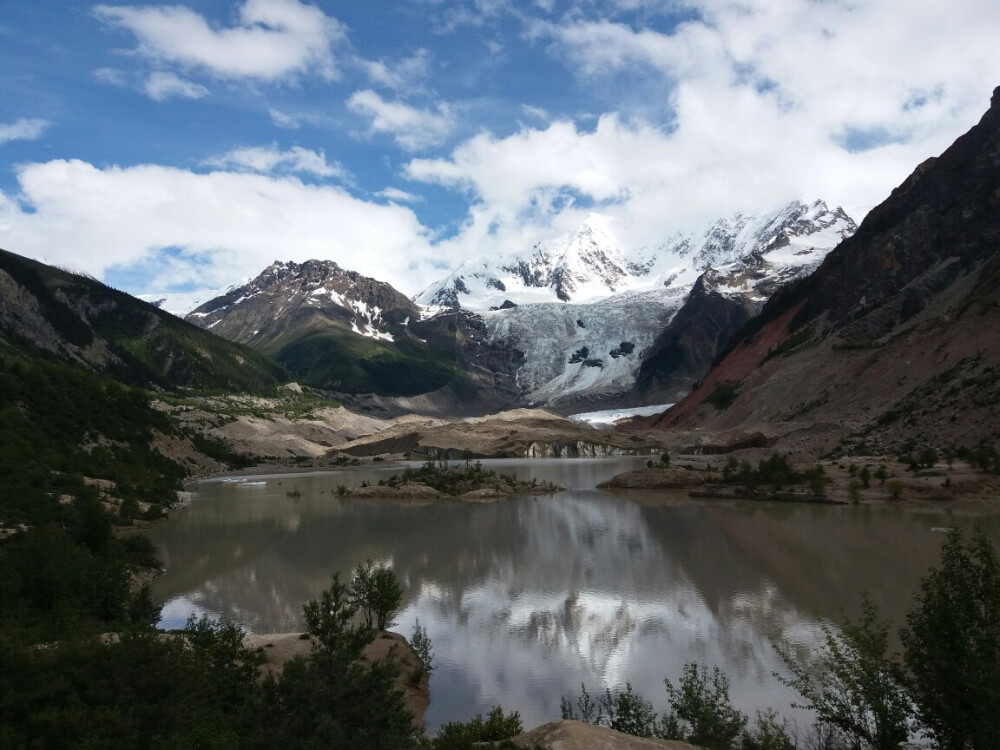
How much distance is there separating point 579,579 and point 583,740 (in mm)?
16256

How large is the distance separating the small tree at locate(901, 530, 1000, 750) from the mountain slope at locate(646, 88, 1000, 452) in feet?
154

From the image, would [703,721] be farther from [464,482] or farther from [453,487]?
[464,482]

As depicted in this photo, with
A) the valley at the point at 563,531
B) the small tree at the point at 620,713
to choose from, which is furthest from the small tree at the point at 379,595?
the small tree at the point at 620,713

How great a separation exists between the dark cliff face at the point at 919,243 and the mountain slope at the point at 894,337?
188 mm

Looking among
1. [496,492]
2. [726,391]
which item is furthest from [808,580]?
[726,391]

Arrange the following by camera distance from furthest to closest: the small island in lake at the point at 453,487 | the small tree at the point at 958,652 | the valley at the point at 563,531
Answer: the small island in lake at the point at 453,487 < the valley at the point at 563,531 < the small tree at the point at 958,652

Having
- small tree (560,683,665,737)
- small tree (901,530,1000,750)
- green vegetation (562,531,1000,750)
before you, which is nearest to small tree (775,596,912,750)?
green vegetation (562,531,1000,750)

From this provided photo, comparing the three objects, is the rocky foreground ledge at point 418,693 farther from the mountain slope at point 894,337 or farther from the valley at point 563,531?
the mountain slope at point 894,337

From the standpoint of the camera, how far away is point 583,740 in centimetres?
1044

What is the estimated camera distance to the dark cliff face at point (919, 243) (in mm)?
88500

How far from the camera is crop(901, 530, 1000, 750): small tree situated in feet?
32.9

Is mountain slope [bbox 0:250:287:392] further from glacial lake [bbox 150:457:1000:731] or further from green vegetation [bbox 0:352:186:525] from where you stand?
glacial lake [bbox 150:457:1000:731]

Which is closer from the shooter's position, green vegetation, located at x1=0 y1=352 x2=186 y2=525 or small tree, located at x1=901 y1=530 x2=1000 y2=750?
small tree, located at x1=901 y1=530 x2=1000 y2=750

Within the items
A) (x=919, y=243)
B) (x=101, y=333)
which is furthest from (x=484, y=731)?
(x=101, y=333)
